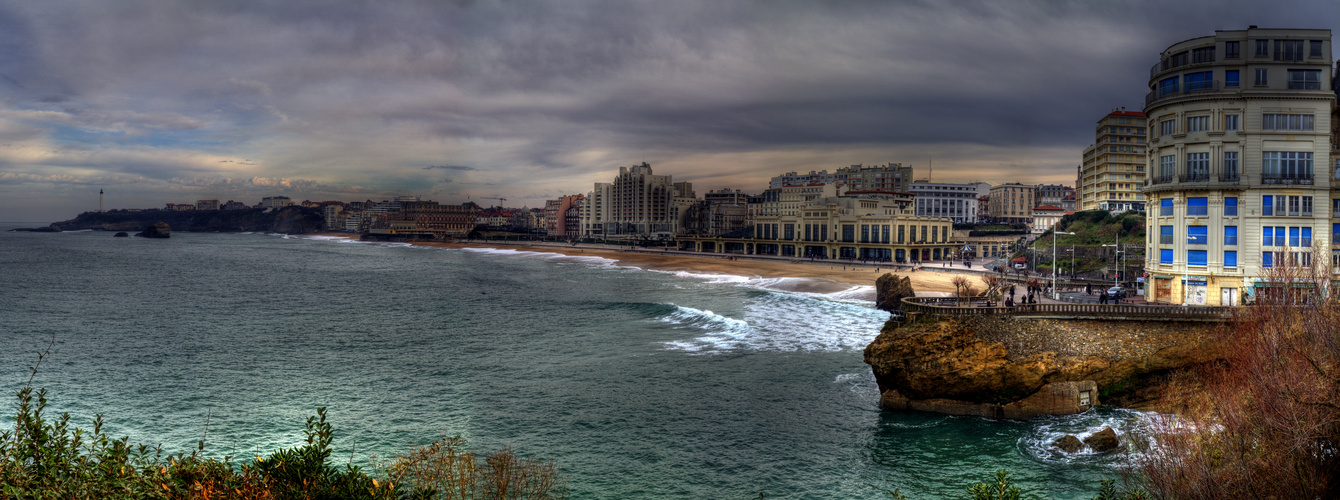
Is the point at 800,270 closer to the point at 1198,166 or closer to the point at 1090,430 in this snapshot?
the point at 1198,166

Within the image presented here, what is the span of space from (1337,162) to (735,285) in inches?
2496

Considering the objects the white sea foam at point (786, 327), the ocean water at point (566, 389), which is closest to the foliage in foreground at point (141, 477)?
the ocean water at point (566, 389)

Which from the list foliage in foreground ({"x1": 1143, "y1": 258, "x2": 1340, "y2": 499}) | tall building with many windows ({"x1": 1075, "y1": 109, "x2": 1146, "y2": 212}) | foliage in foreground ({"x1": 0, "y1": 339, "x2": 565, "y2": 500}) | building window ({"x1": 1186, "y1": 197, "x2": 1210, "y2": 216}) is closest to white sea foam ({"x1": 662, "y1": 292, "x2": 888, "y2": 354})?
building window ({"x1": 1186, "y1": 197, "x2": 1210, "y2": 216})

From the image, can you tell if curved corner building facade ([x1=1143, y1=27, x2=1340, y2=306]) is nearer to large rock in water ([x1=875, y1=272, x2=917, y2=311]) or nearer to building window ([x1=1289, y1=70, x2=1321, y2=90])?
building window ([x1=1289, y1=70, x2=1321, y2=90])

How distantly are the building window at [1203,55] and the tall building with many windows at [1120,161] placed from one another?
3300 inches

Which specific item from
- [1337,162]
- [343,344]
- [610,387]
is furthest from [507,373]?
[1337,162]

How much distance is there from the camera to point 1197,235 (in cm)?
3819

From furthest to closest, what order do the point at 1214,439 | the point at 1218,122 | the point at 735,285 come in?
the point at 735,285, the point at 1218,122, the point at 1214,439

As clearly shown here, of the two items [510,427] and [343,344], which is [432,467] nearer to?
[510,427]

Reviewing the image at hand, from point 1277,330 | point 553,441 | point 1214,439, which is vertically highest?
Result: point 1277,330

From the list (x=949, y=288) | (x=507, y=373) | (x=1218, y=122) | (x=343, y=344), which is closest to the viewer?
(x=1218, y=122)

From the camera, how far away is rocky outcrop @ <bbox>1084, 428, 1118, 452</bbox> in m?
25.8

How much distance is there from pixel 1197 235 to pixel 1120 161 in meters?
88.4

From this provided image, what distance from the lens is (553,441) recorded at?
28484 millimetres
